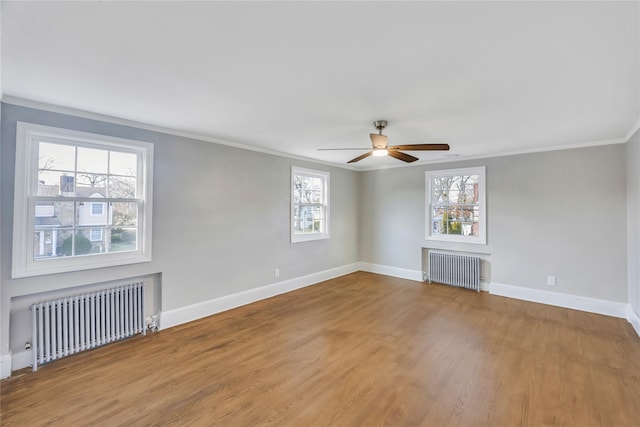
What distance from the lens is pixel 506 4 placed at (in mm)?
1331

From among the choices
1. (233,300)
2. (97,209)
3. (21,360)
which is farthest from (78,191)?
(233,300)

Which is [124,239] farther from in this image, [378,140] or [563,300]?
[563,300]

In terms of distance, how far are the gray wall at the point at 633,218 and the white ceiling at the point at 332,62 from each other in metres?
0.58

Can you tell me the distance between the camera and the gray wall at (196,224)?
253 cm

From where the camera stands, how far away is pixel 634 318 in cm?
344

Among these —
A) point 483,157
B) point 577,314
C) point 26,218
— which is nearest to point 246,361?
point 26,218

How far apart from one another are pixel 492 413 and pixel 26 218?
4.25 meters

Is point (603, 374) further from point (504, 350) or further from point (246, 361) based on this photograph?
point (246, 361)

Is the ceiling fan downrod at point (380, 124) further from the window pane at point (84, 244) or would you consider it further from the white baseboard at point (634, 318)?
the white baseboard at point (634, 318)

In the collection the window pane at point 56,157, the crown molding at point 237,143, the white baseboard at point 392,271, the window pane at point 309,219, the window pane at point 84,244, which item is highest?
the crown molding at point 237,143

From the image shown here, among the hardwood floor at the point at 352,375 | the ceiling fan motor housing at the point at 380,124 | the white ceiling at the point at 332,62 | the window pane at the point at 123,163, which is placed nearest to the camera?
the white ceiling at the point at 332,62

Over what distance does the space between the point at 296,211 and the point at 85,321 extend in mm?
3290

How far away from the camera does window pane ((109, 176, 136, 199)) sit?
10.3ft

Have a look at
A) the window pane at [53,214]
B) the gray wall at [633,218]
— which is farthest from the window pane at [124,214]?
the gray wall at [633,218]
